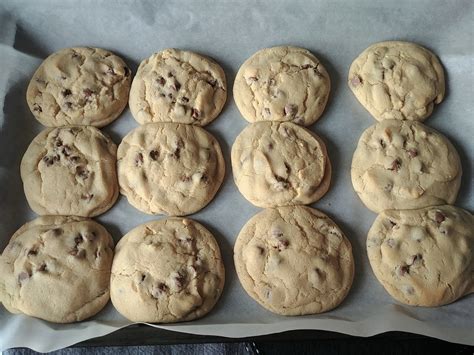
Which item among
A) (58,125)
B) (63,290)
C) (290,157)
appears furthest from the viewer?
(58,125)

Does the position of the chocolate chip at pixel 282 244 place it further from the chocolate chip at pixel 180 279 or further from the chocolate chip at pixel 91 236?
the chocolate chip at pixel 91 236

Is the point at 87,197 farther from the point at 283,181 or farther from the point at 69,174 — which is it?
the point at 283,181

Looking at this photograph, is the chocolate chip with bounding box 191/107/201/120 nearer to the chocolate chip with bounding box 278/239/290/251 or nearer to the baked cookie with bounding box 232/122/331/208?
the baked cookie with bounding box 232/122/331/208

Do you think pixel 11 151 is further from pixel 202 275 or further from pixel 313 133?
pixel 313 133

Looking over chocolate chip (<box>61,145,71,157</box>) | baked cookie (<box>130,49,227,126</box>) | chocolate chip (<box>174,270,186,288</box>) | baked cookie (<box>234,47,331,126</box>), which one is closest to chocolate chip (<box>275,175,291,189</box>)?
baked cookie (<box>234,47,331,126</box>)

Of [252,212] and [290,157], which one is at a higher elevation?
[290,157]

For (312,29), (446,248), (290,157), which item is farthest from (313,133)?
(446,248)
